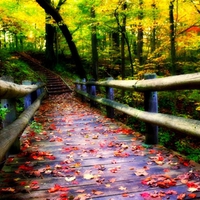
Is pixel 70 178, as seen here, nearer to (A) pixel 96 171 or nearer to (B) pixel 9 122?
(A) pixel 96 171

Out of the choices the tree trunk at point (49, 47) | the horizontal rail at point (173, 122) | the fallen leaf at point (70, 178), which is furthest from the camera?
the tree trunk at point (49, 47)

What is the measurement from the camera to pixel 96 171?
311cm

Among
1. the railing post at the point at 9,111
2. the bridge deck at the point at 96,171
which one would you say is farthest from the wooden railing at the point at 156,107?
the railing post at the point at 9,111

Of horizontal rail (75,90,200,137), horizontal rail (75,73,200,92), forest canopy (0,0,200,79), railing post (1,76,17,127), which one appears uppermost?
forest canopy (0,0,200,79)

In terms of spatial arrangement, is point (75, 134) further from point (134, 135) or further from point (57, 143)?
point (134, 135)

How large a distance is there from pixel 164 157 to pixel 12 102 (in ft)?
7.80

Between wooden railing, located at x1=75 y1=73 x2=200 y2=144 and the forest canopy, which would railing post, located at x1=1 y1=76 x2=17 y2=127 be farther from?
the forest canopy

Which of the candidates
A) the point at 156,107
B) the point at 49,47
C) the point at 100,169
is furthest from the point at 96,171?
the point at 49,47

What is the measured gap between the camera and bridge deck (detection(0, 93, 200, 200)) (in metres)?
2.50

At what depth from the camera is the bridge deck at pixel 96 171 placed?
2502 mm

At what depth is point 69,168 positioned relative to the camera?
10.6ft

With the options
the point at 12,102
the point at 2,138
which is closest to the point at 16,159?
the point at 12,102

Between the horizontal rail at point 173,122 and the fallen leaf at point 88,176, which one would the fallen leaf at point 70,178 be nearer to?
the fallen leaf at point 88,176

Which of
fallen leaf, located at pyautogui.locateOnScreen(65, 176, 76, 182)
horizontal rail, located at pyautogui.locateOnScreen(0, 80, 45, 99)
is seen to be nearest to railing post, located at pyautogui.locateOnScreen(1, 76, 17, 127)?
horizontal rail, located at pyautogui.locateOnScreen(0, 80, 45, 99)
